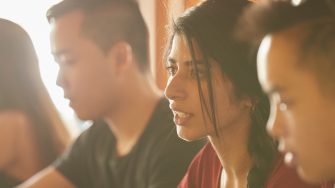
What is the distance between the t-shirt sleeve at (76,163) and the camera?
1.04 m

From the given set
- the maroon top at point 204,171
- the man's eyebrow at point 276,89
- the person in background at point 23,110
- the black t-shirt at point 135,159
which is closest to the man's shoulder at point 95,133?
the black t-shirt at point 135,159

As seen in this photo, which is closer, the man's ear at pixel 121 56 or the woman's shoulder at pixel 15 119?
the man's ear at pixel 121 56

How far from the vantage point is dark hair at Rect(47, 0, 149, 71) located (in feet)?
3.27

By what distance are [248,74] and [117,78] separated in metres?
0.34

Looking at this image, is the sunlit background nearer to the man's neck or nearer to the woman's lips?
the man's neck

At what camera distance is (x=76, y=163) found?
1.05 metres

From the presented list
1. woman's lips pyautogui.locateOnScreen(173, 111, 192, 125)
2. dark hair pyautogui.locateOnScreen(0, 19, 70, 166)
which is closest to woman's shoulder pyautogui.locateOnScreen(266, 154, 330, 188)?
woman's lips pyautogui.locateOnScreen(173, 111, 192, 125)

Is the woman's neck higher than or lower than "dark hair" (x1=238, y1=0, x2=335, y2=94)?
lower

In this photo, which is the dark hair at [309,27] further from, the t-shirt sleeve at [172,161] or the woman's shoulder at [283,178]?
the t-shirt sleeve at [172,161]

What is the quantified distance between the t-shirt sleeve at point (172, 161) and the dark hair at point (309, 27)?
34cm

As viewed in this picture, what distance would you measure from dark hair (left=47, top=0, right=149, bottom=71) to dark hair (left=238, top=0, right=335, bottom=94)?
46cm

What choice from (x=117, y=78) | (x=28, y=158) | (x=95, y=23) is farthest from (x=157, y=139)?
(x=28, y=158)

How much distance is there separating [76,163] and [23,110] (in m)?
0.19

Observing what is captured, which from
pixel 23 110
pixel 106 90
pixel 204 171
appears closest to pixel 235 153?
pixel 204 171
